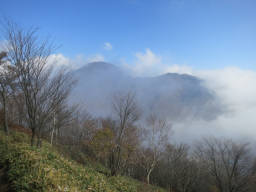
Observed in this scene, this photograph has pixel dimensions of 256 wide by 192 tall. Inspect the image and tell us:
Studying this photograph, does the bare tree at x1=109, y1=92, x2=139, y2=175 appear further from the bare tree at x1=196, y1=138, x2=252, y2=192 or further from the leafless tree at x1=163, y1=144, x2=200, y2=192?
the bare tree at x1=196, y1=138, x2=252, y2=192

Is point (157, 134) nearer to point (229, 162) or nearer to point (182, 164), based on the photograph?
point (229, 162)

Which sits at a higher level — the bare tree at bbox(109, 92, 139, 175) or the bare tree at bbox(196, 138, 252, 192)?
the bare tree at bbox(109, 92, 139, 175)

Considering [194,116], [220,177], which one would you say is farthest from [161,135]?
[194,116]

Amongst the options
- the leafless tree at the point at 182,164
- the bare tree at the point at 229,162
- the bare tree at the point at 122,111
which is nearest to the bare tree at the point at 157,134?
the leafless tree at the point at 182,164

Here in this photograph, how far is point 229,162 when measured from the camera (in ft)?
61.0

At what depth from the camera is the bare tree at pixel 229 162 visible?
57.9 ft

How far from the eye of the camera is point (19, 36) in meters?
6.38

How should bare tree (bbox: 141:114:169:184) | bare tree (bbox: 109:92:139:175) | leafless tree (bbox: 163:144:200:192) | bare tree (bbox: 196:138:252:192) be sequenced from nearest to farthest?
1. bare tree (bbox: 109:92:139:175)
2. bare tree (bbox: 141:114:169:184)
3. bare tree (bbox: 196:138:252:192)
4. leafless tree (bbox: 163:144:200:192)

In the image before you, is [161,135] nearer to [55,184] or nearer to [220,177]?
[220,177]

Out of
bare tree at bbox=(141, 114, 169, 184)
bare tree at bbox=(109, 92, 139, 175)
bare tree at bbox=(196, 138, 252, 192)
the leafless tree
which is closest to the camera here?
bare tree at bbox=(109, 92, 139, 175)

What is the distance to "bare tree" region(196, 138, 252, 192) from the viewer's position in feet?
57.9

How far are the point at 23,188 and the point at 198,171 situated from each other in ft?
82.7

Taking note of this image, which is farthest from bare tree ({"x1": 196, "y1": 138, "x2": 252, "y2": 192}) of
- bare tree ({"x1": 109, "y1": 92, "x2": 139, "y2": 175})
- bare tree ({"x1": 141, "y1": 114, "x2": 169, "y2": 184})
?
bare tree ({"x1": 109, "y1": 92, "x2": 139, "y2": 175})

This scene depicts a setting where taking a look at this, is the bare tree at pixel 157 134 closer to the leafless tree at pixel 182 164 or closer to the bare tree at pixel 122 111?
the leafless tree at pixel 182 164
